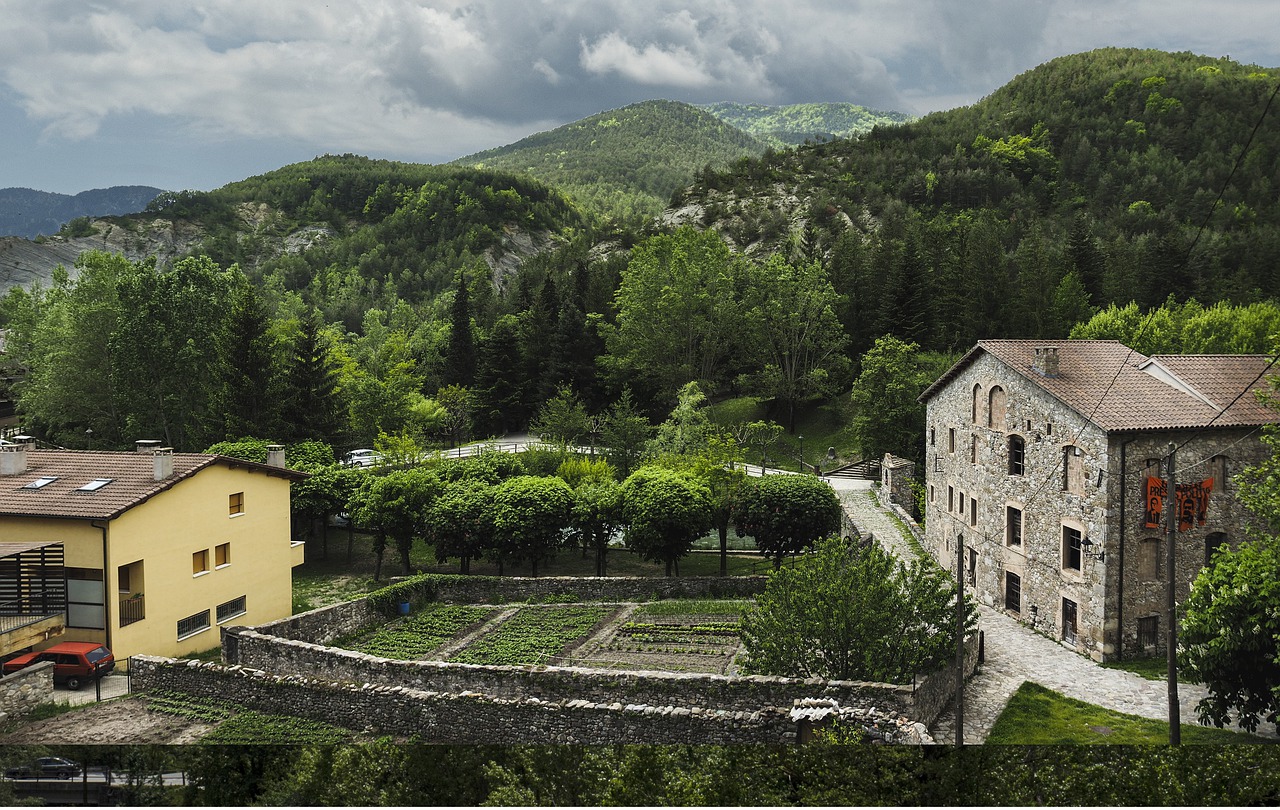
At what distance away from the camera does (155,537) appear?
17047mm

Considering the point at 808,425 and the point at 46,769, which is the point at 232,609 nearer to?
the point at 46,769

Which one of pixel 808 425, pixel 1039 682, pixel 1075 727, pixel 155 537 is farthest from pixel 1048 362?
pixel 808 425

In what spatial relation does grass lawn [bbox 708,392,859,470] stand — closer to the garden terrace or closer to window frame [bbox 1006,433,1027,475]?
window frame [bbox 1006,433,1027,475]

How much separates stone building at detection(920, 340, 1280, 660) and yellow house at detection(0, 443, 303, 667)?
17.8 metres

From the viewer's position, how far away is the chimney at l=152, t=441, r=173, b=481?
1745 cm

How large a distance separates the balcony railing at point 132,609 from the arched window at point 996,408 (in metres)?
19.5

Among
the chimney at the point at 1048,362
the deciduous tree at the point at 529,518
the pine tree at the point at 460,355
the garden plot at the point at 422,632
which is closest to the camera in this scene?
the chimney at the point at 1048,362

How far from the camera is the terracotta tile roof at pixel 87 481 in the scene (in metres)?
15.9

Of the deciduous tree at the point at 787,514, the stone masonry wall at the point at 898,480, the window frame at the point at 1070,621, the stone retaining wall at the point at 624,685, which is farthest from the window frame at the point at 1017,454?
the stone masonry wall at the point at 898,480

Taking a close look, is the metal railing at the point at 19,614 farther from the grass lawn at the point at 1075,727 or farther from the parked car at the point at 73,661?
the grass lawn at the point at 1075,727

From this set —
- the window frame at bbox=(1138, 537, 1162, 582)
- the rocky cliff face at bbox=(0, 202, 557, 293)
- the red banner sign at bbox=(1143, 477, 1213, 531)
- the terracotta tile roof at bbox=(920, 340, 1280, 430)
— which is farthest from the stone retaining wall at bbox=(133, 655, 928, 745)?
the rocky cliff face at bbox=(0, 202, 557, 293)

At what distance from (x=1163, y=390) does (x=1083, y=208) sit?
8.03 meters

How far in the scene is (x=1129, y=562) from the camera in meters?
17.0

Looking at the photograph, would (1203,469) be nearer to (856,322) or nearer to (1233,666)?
(1233,666)
